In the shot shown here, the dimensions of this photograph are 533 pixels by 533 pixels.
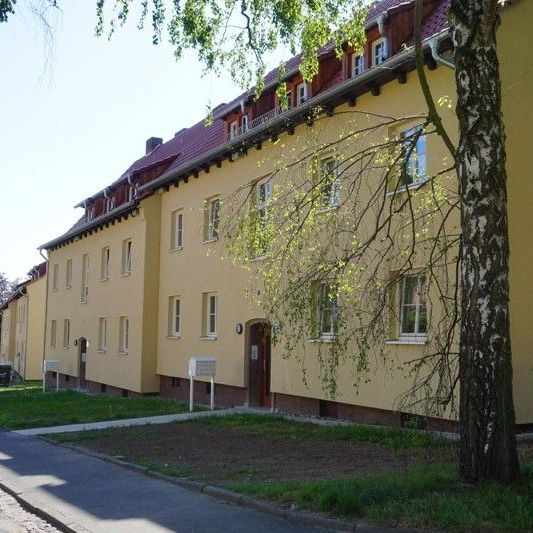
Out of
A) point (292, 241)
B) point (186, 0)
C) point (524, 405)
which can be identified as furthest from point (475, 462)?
point (186, 0)

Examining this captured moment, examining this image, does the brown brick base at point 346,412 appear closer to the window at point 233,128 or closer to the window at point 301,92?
the window at point 301,92

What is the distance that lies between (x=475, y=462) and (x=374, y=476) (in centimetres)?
166

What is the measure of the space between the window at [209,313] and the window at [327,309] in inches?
469

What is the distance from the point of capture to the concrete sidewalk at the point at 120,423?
16484 millimetres

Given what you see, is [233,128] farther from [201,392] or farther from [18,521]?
[18,521]

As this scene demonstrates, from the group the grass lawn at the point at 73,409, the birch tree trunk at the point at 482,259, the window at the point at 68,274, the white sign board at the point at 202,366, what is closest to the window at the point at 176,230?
the grass lawn at the point at 73,409

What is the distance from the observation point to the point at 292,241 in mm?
9898

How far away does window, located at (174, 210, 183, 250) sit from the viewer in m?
24.4

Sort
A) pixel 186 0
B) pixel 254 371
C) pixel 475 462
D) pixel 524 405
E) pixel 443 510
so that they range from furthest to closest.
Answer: pixel 254 371 → pixel 524 405 → pixel 186 0 → pixel 475 462 → pixel 443 510

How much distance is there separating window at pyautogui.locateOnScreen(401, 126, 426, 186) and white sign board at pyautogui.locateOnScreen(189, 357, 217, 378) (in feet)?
26.1

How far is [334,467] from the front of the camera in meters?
10.2

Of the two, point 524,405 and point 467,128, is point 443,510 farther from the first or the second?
point 524,405

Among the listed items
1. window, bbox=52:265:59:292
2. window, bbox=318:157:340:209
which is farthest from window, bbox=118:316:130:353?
window, bbox=318:157:340:209

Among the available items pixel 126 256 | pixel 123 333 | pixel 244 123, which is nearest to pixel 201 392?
pixel 123 333
